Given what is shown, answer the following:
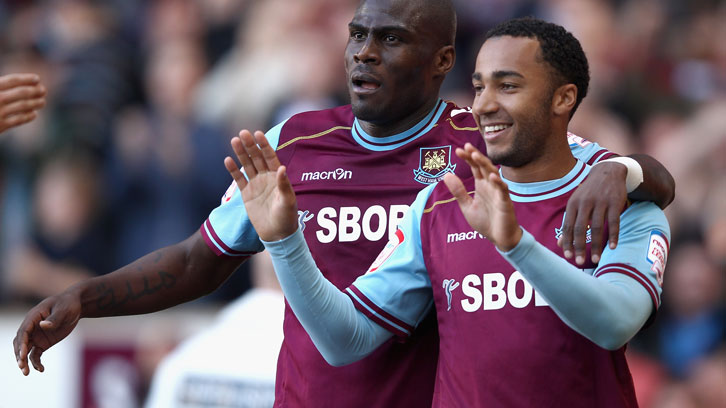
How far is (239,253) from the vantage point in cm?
392

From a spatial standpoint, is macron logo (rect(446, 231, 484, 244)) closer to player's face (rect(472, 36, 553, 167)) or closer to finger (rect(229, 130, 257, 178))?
player's face (rect(472, 36, 553, 167))

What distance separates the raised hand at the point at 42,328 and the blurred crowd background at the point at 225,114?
407cm

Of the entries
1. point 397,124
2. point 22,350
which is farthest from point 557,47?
point 22,350

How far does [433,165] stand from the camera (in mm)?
3662

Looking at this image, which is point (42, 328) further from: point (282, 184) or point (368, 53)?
point (368, 53)

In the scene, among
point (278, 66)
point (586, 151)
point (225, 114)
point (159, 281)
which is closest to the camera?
point (586, 151)

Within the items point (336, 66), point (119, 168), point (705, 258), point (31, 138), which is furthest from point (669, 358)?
point (31, 138)

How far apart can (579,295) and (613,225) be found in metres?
0.27

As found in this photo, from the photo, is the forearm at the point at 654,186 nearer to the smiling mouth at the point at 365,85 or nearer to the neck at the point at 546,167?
the neck at the point at 546,167

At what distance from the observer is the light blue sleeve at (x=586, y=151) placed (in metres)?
3.41

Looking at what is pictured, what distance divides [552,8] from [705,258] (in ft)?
7.33

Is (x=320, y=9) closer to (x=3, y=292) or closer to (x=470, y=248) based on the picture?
(x=3, y=292)

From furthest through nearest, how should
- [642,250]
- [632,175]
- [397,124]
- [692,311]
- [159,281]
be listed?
1. [692,311]
2. [159,281]
3. [397,124]
4. [632,175]
5. [642,250]

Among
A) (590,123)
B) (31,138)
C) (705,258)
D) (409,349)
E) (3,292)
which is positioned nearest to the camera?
(409,349)
